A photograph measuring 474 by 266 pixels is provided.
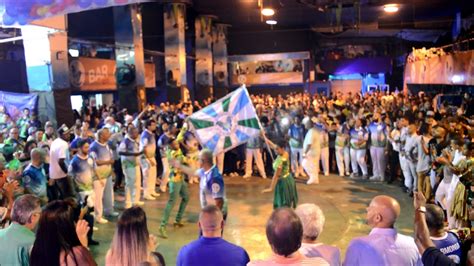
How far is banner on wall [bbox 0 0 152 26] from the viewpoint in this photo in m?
6.41

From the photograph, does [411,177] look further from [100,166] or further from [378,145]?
[100,166]

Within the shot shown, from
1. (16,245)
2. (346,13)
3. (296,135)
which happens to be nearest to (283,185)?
(16,245)

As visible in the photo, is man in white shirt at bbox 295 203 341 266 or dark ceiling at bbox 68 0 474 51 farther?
dark ceiling at bbox 68 0 474 51

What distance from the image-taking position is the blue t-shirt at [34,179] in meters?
6.63

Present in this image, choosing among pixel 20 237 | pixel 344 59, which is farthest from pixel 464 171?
pixel 344 59

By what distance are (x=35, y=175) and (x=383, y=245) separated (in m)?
5.33

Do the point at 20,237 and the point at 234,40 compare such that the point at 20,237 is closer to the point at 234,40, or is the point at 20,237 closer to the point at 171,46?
the point at 171,46

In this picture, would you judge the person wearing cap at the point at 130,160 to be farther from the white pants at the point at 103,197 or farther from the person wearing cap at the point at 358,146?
the person wearing cap at the point at 358,146

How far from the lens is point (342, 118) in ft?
44.8

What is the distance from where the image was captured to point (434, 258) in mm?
2938

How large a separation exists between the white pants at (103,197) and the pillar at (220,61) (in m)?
18.0

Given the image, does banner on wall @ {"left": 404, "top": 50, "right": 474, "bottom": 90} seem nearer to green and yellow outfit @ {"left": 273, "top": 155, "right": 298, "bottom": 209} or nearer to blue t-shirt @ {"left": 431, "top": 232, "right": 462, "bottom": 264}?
green and yellow outfit @ {"left": 273, "top": 155, "right": 298, "bottom": 209}

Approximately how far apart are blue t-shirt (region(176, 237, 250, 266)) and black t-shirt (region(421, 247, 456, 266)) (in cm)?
126

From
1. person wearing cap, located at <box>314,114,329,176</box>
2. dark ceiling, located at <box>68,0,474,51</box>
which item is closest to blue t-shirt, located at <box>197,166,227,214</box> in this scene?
person wearing cap, located at <box>314,114,329,176</box>
